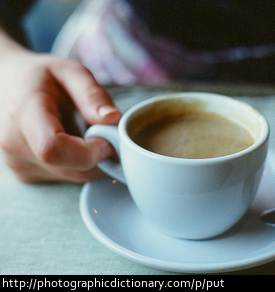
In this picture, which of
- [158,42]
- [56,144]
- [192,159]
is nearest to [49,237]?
[56,144]

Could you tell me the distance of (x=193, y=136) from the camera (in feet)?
1.83

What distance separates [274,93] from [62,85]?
1.92 feet

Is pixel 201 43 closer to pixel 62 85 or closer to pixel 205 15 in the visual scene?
pixel 205 15

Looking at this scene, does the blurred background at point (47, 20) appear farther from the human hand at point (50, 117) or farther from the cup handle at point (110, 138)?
the cup handle at point (110, 138)

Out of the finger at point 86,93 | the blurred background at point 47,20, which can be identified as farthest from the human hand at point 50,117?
the blurred background at point 47,20

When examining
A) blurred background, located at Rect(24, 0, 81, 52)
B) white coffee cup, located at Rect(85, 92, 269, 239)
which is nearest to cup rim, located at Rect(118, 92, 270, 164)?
white coffee cup, located at Rect(85, 92, 269, 239)

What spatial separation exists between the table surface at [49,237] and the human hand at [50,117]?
0.11 ft

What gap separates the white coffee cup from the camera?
1.41 ft

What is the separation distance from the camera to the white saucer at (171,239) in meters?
0.41

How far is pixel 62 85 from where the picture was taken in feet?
2.17

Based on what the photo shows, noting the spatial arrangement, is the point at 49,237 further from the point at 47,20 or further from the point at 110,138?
the point at 47,20

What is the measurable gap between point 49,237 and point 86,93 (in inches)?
10.6

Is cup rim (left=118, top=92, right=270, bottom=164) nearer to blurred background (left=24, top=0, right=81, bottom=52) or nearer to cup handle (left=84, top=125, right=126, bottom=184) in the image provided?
cup handle (left=84, top=125, right=126, bottom=184)
